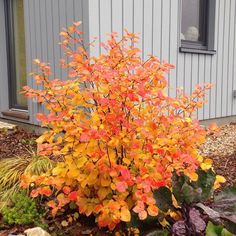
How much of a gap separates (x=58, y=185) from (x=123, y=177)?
0.45 meters

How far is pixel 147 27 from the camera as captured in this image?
5141 millimetres

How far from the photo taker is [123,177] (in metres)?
2.02

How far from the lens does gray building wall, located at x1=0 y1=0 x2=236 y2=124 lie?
184 inches

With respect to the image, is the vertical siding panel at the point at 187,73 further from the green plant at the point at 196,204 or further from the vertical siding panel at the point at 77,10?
the green plant at the point at 196,204

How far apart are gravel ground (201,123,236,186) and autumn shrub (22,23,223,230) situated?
1.24m

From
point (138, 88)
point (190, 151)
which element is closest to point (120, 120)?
point (138, 88)

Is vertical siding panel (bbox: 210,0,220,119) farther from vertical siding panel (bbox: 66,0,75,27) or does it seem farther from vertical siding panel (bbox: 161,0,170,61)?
vertical siding panel (bbox: 66,0,75,27)

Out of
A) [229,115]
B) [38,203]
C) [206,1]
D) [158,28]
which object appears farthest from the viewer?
[229,115]

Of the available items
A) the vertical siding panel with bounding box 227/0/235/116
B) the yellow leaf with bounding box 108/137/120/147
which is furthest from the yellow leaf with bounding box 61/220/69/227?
the vertical siding panel with bounding box 227/0/235/116

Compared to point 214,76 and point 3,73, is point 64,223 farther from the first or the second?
point 3,73

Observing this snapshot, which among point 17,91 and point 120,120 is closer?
point 120,120

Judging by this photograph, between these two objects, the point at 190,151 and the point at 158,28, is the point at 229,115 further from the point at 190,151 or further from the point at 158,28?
the point at 190,151

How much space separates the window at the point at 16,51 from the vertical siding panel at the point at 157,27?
229 centimetres

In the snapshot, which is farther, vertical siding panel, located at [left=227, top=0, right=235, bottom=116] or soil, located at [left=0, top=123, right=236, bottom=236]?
vertical siding panel, located at [left=227, top=0, right=235, bottom=116]
